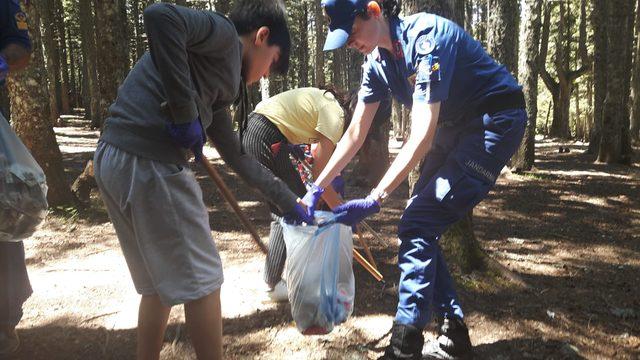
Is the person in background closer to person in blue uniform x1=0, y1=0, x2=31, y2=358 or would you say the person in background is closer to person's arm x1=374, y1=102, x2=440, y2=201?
person's arm x1=374, y1=102, x2=440, y2=201

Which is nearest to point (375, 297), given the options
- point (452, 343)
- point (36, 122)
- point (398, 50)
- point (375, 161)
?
point (452, 343)

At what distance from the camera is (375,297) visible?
132 inches

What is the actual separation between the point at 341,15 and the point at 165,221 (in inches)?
50.7

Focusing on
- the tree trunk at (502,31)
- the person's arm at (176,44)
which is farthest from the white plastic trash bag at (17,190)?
the tree trunk at (502,31)

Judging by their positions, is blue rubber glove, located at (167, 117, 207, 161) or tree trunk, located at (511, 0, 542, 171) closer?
blue rubber glove, located at (167, 117, 207, 161)

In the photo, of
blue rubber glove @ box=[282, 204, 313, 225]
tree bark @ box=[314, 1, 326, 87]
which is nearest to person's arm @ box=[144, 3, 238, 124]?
blue rubber glove @ box=[282, 204, 313, 225]

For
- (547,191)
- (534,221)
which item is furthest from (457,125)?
(547,191)

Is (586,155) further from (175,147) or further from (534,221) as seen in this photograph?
(175,147)

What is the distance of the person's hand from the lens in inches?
94.5

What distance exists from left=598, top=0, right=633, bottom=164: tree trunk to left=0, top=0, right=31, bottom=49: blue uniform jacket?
10.3 meters

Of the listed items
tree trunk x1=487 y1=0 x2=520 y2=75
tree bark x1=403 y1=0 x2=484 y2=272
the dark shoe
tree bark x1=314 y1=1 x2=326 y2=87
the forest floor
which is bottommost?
the forest floor

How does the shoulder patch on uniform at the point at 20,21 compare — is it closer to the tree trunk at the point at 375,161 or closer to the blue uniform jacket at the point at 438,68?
the blue uniform jacket at the point at 438,68

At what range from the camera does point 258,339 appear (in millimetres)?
2861

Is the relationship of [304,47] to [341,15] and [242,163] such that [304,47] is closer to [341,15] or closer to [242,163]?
[341,15]
